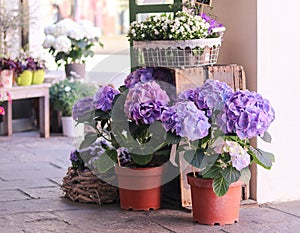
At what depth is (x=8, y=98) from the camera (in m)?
5.99

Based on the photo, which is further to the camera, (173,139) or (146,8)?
(146,8)

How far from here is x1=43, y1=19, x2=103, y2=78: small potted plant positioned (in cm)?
677

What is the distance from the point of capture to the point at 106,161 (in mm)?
3678

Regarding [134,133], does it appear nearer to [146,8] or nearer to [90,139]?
[90,139]

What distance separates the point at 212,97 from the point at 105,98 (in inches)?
24.5

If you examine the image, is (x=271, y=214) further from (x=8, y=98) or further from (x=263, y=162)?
(x=8, y=98)

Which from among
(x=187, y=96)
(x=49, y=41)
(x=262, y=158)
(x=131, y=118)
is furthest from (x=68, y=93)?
(x=262, y=158)

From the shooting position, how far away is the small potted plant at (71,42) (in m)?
6.77

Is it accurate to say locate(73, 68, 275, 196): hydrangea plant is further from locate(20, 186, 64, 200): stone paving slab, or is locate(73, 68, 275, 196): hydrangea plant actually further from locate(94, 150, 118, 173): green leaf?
locate(20, 186, 64, 200): stone paving slab

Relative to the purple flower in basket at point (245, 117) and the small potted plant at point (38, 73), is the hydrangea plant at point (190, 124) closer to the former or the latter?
the purple flower in basket at point (245, 117)

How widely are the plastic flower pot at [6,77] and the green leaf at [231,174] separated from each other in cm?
334

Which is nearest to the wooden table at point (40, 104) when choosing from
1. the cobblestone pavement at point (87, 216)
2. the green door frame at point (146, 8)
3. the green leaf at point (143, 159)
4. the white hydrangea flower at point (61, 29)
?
the white hydrangea flower at point (61, 29)

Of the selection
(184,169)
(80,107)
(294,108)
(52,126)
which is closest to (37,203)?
(80,107)

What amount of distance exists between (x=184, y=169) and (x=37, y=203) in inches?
35.5
